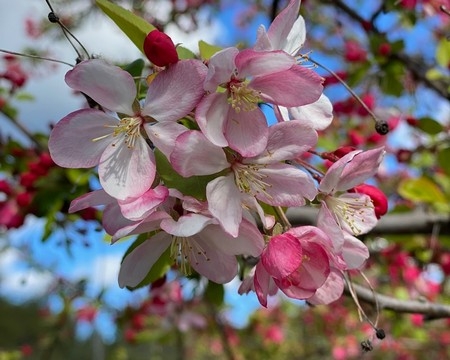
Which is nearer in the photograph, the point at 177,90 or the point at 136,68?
the point at 177,90

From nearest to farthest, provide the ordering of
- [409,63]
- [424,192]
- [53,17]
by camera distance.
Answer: [53,17] → [424,192] → [409,63]

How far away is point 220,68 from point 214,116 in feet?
0.18

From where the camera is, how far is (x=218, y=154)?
616 mm

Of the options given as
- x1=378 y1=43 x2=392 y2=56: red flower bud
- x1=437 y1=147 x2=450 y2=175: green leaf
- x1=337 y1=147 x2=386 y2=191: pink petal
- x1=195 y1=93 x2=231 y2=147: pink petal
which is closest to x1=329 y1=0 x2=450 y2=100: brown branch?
x1=378 y1=43 x2=392 y2=56: red flower bud

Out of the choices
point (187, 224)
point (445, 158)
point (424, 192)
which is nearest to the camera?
point (187, 224)

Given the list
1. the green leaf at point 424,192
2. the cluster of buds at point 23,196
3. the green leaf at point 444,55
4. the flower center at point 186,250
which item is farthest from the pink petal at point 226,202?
the green leaf at point 444,55

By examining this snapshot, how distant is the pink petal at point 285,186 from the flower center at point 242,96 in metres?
0.08

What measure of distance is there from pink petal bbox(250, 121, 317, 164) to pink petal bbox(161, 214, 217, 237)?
0.11 metres

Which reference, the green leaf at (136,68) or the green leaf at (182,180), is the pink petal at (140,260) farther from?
the green leaf at (136,68)

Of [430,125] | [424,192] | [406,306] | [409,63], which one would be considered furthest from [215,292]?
[409,63]

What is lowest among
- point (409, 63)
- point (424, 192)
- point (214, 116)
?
point (424, 192)

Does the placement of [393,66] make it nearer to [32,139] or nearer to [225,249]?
[32,139]

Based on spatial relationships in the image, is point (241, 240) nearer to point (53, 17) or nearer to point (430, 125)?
point (53, 17)

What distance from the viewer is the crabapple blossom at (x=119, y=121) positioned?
1.99ft
